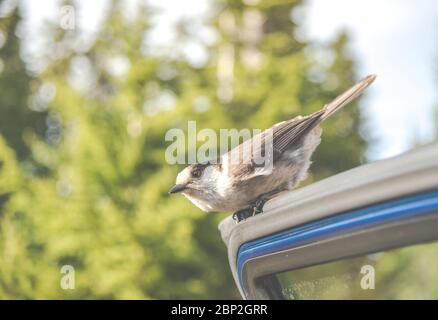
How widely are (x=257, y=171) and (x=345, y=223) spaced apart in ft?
6.50

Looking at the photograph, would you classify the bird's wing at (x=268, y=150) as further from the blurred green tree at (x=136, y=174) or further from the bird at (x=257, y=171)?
the blurred green tree at (x=136, y=174)

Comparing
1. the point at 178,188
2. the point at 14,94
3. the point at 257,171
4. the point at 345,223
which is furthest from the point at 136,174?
the point at 345,223

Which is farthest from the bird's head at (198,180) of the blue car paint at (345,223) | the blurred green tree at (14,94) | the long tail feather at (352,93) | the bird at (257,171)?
the blurred green tree at (14,94)

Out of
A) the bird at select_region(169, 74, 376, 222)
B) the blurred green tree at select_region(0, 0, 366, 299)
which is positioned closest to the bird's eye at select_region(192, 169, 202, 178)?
the bird at select_region(169, 74, 376, 222)

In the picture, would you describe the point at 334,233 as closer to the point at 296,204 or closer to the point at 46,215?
the point at 296,204

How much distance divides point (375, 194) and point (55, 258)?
8.84 metres

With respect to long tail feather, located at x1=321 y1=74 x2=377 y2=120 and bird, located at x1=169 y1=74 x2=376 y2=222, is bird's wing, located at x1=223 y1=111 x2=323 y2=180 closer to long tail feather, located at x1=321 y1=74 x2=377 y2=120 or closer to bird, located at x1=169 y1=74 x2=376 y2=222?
bird, located at x1=169 y1=74 x2=376 y2=222

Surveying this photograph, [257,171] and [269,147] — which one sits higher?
[269,147]

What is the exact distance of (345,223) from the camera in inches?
56.8

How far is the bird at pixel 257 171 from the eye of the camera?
331 centimetres

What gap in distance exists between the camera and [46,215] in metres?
10.0

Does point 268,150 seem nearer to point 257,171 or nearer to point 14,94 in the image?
point 257,171

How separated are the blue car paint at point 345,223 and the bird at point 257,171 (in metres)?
1.42
